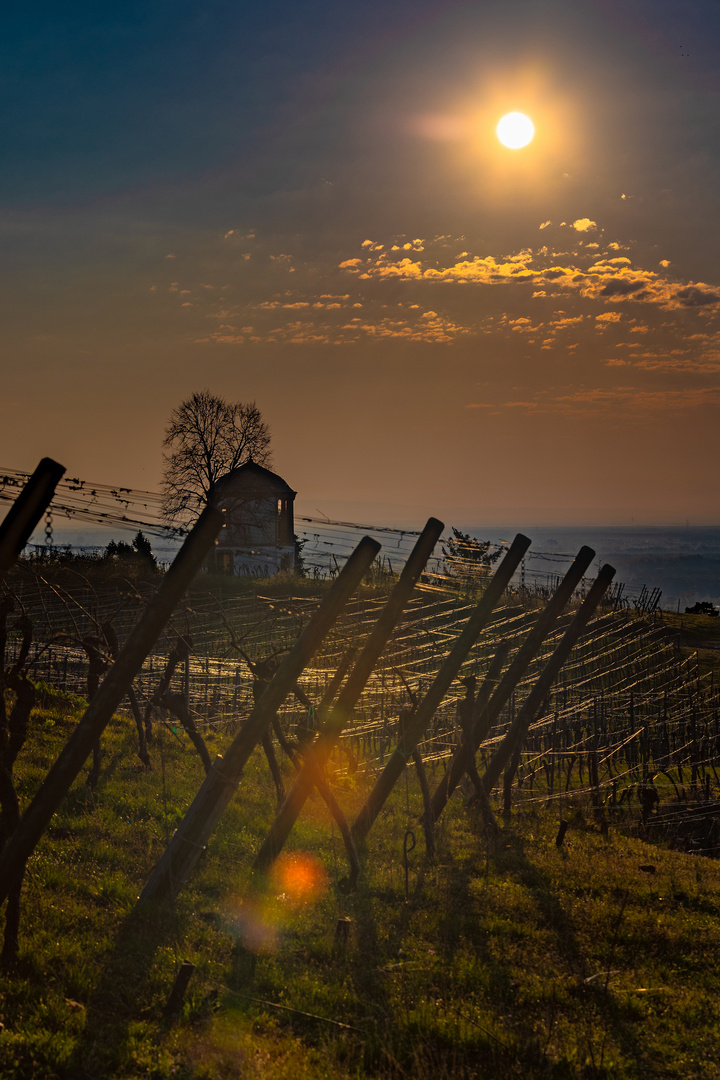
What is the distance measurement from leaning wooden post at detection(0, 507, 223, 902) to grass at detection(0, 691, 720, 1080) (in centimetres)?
88

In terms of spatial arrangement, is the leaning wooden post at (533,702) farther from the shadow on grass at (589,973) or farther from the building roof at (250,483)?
the building roof at (250,483)

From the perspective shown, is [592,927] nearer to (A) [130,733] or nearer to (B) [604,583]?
(B) [604,583]

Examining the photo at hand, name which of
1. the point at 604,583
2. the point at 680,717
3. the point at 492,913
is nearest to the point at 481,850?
the point at 492,913

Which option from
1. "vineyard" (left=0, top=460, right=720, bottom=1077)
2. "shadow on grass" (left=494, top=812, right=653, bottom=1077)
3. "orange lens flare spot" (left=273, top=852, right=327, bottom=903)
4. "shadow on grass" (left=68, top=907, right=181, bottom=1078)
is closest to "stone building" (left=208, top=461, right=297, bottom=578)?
"vineyard" (left=0, top=460, right=720, bottom=1077)

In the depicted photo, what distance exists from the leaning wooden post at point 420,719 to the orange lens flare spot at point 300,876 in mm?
669

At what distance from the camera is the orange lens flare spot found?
26.3 ft

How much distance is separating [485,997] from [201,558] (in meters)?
4.18

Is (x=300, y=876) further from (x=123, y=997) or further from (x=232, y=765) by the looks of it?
(x=123, y=997)

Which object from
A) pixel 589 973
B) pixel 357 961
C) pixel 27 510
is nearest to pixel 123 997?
pixel 357 961

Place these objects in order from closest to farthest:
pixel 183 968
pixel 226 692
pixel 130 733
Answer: pixel 183 968 < pixel 130 733 < pixel 226 692

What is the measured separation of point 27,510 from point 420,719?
227 inches

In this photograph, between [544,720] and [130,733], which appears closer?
[130,733]

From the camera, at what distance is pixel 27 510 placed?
5.75m

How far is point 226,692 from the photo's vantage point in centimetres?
1928
